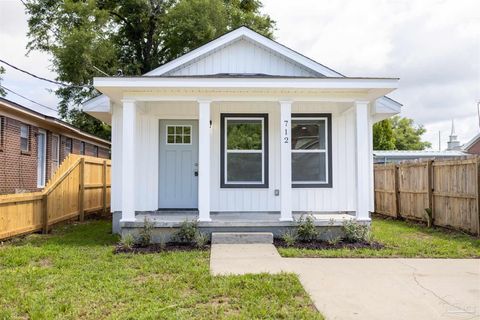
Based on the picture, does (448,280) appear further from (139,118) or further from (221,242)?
(139,118)

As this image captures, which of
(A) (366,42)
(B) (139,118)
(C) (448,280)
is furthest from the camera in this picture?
(A) (366,42)

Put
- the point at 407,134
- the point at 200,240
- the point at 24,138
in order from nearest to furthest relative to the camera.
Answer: the point at 200,240 → the point at 24,138 → the point at 407,134

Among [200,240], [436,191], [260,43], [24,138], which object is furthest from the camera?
[24,138]

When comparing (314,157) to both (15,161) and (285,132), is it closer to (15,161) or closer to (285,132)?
(285,132)

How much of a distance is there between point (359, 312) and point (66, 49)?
17315 mm

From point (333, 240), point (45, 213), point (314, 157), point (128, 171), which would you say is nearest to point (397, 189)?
point (314, 157)

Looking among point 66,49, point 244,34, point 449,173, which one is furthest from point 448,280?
point 66,49

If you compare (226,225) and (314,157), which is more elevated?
(314,157)

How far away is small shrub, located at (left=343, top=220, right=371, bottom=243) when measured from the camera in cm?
746

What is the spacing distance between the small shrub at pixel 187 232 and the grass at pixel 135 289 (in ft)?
2.05

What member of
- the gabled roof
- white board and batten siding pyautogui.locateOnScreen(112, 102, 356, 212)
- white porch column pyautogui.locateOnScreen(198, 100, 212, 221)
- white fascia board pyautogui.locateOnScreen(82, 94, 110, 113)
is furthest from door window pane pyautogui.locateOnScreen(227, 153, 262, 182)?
white fascia board pyautogui.locateOnScreen(82, 94, 110, 113)

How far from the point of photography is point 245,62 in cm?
926

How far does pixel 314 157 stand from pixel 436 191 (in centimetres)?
333

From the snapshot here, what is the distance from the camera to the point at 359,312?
3.98 metres
